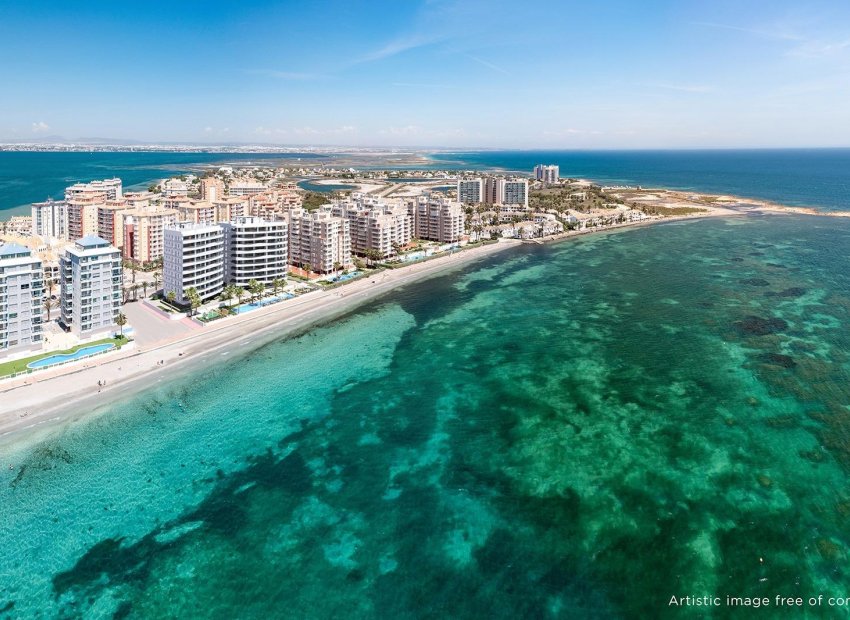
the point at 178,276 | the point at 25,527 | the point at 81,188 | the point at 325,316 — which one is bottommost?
the point at 25,527

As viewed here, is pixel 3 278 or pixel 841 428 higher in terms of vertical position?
pixel 3 278

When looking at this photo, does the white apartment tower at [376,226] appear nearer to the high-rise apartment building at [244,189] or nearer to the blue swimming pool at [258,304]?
the blue swimming pool at [258,304]

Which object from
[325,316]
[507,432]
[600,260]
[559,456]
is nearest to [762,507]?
[559,456]

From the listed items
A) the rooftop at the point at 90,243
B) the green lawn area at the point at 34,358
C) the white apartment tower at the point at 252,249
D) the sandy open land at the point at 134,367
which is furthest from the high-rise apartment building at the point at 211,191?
the green lawn area at the point at 34,358

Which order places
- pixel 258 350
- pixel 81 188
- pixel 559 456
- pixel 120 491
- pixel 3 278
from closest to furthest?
pixel 120 491
pixel 559 456
pixel 3 278
pixel 258 350
pixel 81 188

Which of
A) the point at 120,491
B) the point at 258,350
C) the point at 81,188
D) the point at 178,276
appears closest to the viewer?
the point at 120,491

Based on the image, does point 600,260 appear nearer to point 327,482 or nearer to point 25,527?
point 327,482

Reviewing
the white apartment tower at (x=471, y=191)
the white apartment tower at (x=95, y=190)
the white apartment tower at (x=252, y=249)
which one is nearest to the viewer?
the white apartment tower at (x=252, y=249)

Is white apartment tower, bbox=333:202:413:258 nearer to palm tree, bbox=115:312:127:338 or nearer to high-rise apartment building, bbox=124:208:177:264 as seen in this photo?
high-rise apartment building, bbox=124:208:177:264
